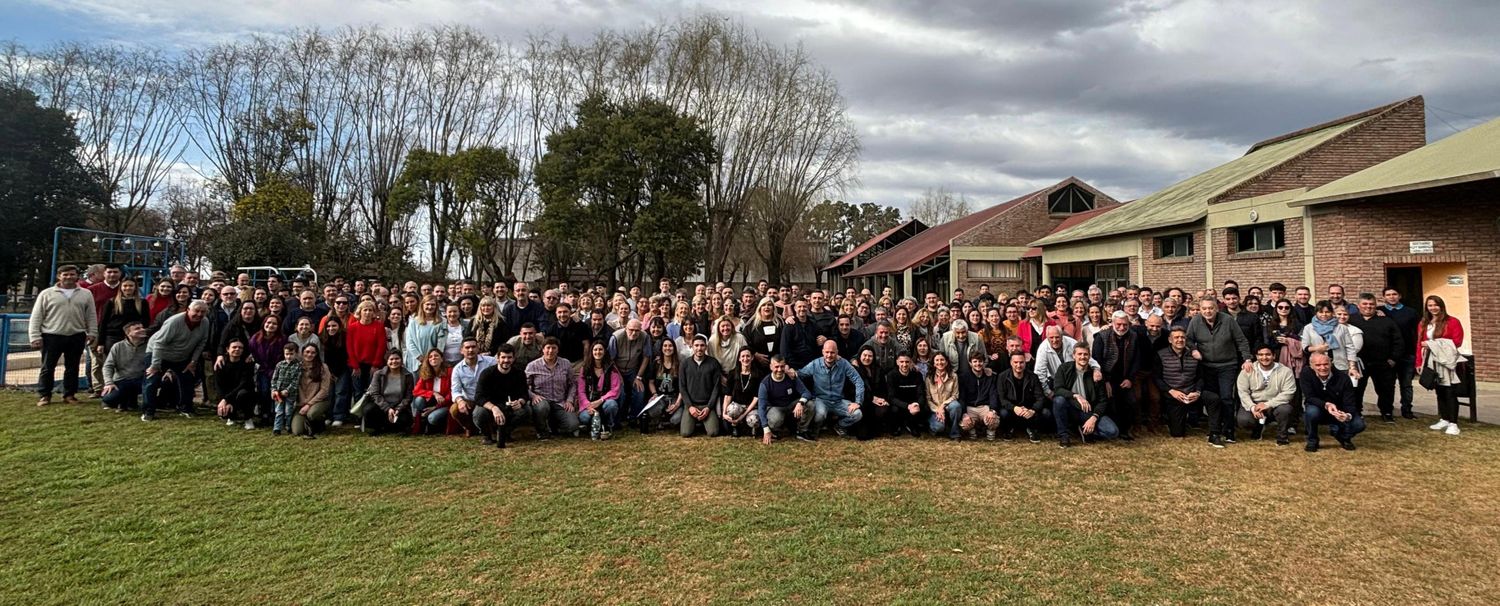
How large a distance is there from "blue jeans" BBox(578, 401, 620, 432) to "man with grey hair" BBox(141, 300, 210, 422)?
4.64 m

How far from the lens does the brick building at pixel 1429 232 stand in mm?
11328

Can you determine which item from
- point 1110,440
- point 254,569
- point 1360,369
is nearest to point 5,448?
point 254,569

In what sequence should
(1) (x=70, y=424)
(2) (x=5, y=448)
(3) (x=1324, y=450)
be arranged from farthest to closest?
(1) (x=70, y=424) → (3) (x=1324, y=450) → (2) (x=5, y=448)

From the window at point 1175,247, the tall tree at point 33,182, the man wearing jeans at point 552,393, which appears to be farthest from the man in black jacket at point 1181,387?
the tall tree at point 33,182

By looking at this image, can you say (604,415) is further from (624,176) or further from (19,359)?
(624,176)

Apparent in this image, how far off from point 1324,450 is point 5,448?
1231 cm

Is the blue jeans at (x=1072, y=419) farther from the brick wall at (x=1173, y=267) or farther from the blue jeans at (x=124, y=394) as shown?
the brick wall at (x=1173, y=267)

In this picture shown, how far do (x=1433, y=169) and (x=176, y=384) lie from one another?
19130 mm

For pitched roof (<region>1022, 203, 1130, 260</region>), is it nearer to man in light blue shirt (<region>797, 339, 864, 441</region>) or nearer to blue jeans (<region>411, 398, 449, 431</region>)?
man in light blue shirt (<region>797, 339, 864, 441</region>)

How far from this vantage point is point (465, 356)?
6.95m

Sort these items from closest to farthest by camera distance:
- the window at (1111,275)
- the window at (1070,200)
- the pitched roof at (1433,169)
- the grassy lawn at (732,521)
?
1. the grassy lawn at (732,521)
2. the pitched roof at (1433,169)
3. the window at (1111,275)
4. the window at (1070,200)

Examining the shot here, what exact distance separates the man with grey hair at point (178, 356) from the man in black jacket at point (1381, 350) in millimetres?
13335

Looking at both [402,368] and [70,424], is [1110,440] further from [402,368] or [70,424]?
[70,424]

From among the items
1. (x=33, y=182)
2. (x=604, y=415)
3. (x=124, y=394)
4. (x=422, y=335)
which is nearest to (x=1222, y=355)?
(x=604, y=415)
